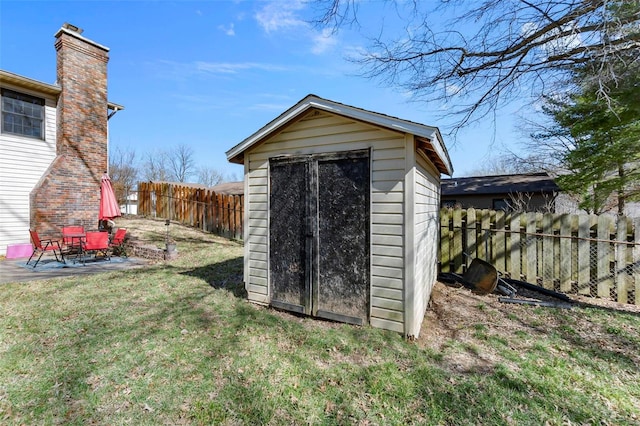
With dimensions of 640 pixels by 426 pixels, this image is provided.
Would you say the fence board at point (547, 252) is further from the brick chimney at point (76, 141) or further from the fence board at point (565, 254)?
the brick chimney at point (76, 141)

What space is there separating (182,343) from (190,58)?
9681mm

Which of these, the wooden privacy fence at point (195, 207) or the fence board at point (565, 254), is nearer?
the fence board at point (565, 254)

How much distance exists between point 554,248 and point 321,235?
190 inches

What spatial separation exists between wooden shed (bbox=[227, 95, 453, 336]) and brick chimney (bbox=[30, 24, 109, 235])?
810cm

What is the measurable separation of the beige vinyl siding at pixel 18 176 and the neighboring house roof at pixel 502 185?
19.1 metres

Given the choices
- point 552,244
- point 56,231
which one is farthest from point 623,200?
point 56,231

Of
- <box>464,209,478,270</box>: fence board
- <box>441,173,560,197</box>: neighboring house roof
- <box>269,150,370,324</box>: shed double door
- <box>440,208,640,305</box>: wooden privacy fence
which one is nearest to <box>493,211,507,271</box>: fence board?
<box>440,208,640,305</box>: wooden privacy fence

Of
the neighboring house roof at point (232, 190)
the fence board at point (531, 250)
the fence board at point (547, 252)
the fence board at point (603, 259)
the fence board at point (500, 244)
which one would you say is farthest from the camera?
the neighboring house roof at point (232, 190)

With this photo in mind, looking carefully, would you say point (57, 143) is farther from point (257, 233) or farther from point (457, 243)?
point (457, 243)

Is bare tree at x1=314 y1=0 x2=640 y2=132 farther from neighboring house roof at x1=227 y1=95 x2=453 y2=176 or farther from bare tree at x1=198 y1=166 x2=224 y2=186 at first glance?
bare tree at x1=198 y1=166 x2=224 y2=186

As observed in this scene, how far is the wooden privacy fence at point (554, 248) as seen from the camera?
193 inches

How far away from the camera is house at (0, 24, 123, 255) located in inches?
335

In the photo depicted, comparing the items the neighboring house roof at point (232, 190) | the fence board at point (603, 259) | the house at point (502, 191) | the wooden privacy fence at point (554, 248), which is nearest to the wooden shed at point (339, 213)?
the wooden privacy fence at point (554, 248)

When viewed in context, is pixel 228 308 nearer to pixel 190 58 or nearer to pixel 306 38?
pixel 306 38
